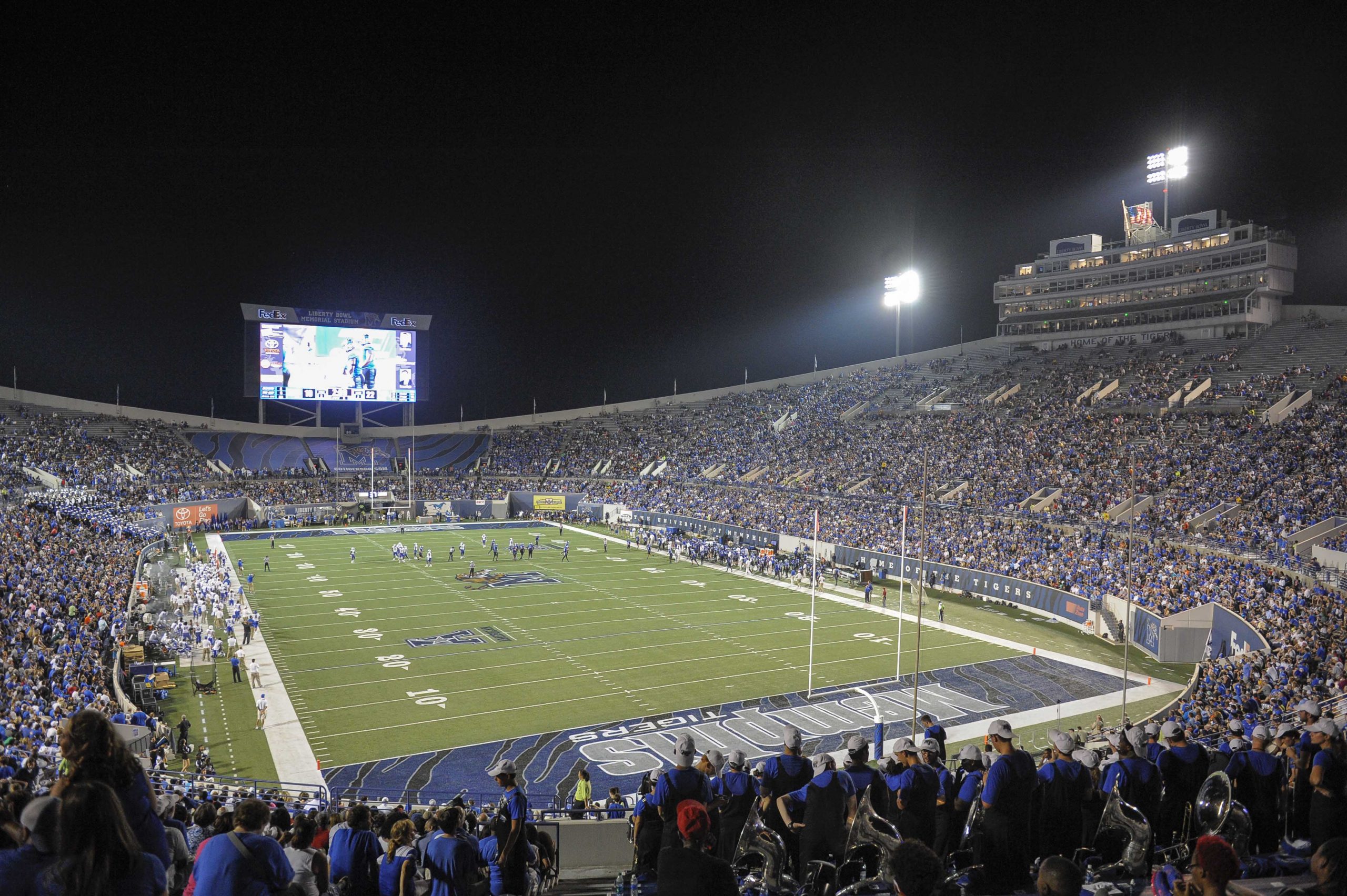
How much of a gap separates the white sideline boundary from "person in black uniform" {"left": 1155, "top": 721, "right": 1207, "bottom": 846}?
1002 cm

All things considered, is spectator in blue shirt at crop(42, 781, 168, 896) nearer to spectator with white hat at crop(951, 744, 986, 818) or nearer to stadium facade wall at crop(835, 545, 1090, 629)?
spectator with white hat at crop(951, 744, 986, 818)

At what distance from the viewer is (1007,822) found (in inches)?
218

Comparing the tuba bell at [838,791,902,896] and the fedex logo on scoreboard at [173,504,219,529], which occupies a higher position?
the tuba bell at [838,791,902,896]

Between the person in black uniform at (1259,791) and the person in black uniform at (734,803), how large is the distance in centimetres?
367

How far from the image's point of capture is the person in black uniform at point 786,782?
255 inches

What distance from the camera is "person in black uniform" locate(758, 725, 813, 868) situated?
21.2 feet

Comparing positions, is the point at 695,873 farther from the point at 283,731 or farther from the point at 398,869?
the point at 283,731

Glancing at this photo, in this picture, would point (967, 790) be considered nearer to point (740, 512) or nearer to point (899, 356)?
point (740, 512)

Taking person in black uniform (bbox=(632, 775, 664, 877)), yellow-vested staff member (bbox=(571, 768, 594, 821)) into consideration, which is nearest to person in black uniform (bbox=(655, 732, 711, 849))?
person in black uniform (bbox=(632, 775, 664, 877))

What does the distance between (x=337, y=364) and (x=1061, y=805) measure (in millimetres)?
66756

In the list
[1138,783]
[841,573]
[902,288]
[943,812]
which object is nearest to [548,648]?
[841,573]

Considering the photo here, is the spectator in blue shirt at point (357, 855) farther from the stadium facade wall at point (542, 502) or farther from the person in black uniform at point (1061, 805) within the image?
the stadium facade wall at point (542, 502)

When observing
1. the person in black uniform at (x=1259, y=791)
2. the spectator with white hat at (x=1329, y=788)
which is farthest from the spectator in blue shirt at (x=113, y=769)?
the spectator with white hat at (x=1329, y=788)

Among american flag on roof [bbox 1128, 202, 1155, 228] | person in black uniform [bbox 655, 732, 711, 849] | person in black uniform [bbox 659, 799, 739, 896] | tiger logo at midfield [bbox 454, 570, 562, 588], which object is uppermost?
american flag on roof [bbox 1128, 202, 1155, 228]
